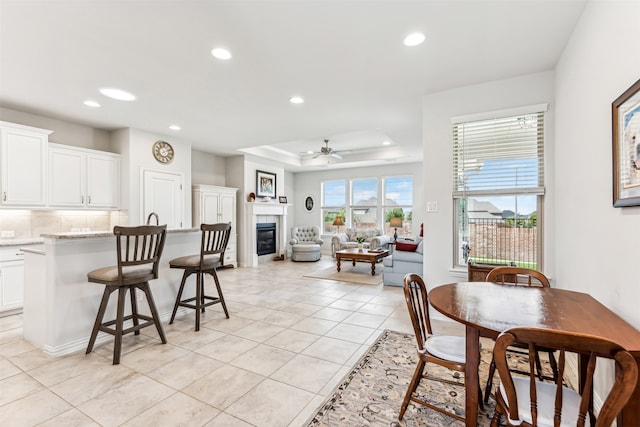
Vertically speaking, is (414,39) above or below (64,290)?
above

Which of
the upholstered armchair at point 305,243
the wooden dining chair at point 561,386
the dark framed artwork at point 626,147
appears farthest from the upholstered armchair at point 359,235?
the wooden dining chair at point 561,386

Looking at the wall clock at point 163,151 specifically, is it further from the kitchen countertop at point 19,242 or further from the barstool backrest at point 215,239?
the barstool backrest at point 215,239

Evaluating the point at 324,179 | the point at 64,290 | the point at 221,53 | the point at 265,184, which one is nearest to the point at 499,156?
the point at 221,53

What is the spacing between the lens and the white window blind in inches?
120

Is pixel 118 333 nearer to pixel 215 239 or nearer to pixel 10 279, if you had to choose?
pixel 215 239

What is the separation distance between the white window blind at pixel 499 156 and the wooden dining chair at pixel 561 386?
230cm

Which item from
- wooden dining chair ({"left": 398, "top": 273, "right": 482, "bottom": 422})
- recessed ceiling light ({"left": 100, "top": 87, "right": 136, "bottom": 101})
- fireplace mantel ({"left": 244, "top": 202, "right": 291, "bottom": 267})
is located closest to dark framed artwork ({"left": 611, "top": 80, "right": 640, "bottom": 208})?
wooden dining chair ({"left": 398, "top": 273, "right": 482, "bottom": 422})

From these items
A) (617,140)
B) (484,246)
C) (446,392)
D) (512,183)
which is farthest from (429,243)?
(617,140)

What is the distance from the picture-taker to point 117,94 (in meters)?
3.59

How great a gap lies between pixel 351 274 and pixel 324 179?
13.4 feet

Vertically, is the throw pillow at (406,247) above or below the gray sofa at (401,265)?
above

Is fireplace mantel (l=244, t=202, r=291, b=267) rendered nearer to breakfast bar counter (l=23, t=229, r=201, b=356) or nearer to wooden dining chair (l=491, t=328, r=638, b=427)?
breakfast bar counter (l=23, t=229, r=201, b=356)

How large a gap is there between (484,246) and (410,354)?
1492 mm

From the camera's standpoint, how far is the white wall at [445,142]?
124 inches
